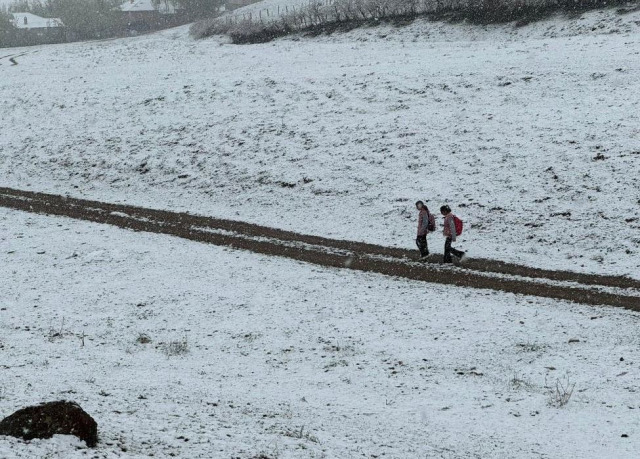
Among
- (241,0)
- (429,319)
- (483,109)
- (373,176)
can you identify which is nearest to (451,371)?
(429,319)

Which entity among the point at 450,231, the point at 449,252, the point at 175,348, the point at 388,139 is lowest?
the point at 175,348

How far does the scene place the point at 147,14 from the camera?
115 m

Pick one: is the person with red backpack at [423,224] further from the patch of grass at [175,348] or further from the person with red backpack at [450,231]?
the patch of grass at [175,348]

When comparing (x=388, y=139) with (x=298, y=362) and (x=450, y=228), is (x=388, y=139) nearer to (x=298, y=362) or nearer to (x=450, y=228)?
(x=450, y=228)

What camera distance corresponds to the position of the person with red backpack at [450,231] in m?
18.1

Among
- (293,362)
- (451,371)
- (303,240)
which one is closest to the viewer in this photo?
(451,371)

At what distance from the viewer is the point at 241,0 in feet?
350

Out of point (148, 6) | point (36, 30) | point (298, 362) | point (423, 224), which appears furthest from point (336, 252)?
point (36, 30)

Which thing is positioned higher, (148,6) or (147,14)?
(148,6)

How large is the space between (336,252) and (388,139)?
8.86 meters

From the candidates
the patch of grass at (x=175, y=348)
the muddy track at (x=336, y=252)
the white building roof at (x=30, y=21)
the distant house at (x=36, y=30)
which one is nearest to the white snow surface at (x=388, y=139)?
the muddy track at (x=336, y=252)

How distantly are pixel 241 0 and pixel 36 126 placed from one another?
76.9 metres

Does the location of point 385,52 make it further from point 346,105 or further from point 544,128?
point 544,128

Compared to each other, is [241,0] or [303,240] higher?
[241,0]
